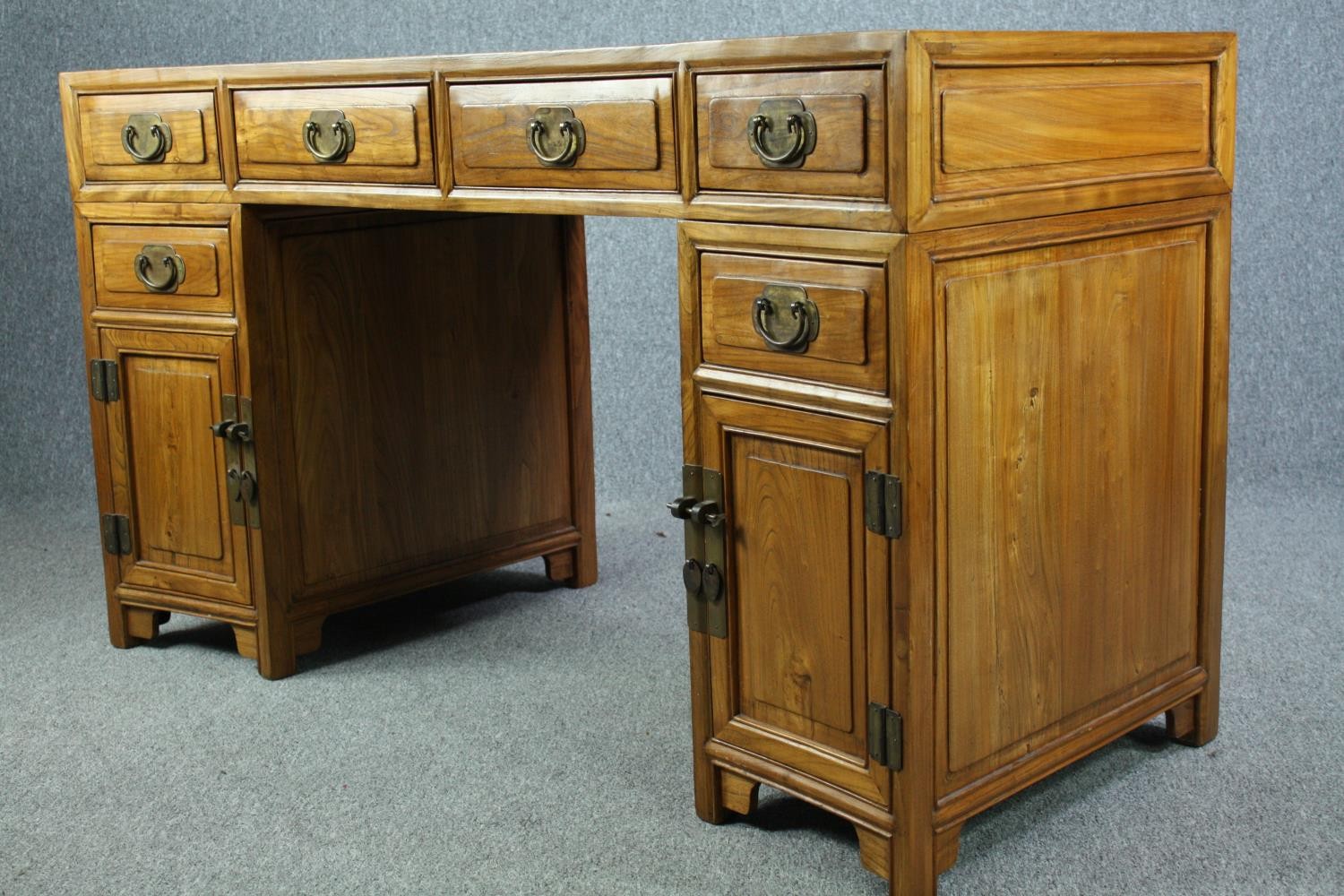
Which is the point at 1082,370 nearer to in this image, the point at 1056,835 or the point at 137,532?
the point at 1056,835

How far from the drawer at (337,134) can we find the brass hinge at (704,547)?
0.61m

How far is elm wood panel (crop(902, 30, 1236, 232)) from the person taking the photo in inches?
66.8

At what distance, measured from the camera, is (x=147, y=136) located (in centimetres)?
257

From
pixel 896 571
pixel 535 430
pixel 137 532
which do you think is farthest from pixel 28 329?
pixel 896 571

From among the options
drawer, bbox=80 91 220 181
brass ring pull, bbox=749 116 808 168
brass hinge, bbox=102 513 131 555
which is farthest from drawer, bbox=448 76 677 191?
brass hinge, bbox=102 513 131 555

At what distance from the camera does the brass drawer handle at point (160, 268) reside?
259 cm

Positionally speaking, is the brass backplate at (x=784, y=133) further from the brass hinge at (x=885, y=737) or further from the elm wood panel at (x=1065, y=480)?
the brass hinge at (x=885, y=737)

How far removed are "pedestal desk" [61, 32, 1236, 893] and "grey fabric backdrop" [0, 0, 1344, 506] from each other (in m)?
1.11

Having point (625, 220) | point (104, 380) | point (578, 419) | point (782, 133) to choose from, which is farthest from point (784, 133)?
point (625, 220)

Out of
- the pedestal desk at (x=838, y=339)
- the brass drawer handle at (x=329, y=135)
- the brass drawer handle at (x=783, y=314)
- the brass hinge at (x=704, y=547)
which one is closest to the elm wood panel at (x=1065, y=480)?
the pedestal desk at (x=838, y=339)

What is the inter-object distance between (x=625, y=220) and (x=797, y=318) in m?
1.89

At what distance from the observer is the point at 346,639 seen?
2.84 metres

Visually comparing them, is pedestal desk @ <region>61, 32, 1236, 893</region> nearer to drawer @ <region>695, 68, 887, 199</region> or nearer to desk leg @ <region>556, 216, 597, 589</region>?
drawer @ <region>695, 68, 887, 199</region>

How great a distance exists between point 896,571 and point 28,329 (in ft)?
8.80
